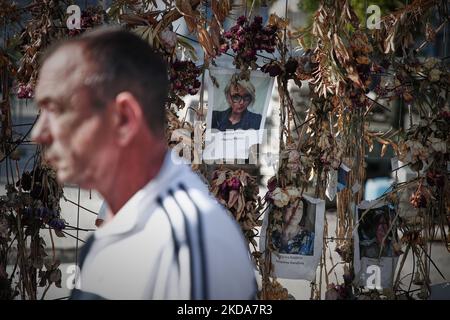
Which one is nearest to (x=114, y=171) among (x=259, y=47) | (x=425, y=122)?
(x=259, y=47)

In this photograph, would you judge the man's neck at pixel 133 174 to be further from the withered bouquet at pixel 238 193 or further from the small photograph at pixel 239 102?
the small photograph at pixel 239 102

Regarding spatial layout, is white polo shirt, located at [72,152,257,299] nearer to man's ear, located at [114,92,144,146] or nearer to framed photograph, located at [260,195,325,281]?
man's ear, located at [114,92,144,146]

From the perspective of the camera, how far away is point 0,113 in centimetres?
235

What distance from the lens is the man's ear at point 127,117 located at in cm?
91

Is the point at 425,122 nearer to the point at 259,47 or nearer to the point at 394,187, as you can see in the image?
the point at 394,187

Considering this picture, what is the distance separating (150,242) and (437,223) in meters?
1.55

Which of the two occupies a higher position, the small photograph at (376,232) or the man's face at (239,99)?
the man's face at (239,99)

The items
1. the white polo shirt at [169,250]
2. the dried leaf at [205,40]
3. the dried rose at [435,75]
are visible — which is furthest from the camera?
the dried rose at [435,75]

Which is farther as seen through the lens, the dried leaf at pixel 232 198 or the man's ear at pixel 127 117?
the dried leaf at pixel 232 198

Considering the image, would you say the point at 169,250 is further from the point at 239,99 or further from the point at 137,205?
the point at 239,99

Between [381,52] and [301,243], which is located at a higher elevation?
[381,52]

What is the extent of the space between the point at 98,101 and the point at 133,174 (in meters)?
0.11

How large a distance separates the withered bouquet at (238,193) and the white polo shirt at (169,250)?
1.15 metres

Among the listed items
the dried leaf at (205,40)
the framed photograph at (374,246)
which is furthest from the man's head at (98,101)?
the framed photograph at (374,246)
